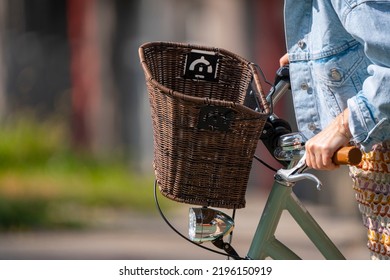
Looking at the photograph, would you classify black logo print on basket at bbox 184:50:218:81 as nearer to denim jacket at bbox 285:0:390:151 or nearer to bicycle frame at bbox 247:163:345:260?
denim jacket at bbox 285:0:390:151

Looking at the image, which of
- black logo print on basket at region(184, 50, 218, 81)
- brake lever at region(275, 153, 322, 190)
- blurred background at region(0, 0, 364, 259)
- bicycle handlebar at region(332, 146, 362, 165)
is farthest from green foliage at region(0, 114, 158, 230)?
bicycle handlebar at region(332, 146, 362, 165)

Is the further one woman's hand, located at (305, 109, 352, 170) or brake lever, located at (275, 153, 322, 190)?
brake lever, located at (275, 153, 322, 190)

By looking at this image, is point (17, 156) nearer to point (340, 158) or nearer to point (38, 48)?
point (38, 48)

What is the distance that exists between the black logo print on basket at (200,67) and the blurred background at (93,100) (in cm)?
585

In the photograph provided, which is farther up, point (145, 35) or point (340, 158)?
point (340, 158)

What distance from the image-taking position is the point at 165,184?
2637mm

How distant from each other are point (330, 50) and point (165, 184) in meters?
0.60

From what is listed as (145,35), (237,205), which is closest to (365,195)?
(237,205)

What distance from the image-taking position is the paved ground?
297 inches

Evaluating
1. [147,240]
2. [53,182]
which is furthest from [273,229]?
[53,182]

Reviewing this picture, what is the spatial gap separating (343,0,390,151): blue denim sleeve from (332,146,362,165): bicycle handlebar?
0.07 m

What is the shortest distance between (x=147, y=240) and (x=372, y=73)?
6.04 meters
